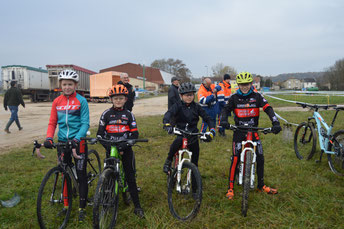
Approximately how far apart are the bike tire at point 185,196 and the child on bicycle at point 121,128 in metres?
0.50

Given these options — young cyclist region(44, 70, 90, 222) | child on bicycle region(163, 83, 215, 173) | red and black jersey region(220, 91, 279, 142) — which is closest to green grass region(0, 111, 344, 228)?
young cyclist region(44, 70, 90, 222)

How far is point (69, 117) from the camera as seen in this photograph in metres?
3.45

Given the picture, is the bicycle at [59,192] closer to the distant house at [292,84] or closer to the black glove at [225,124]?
the black glove at [225,124]

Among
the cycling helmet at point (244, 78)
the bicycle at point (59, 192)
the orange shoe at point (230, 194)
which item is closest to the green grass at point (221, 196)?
the orange shoe at point (230, 194)

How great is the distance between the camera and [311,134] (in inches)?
227

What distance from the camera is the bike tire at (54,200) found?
304cm

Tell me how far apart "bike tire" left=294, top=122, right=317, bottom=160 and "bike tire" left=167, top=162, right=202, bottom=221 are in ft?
11.5

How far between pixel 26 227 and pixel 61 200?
522 millimetres

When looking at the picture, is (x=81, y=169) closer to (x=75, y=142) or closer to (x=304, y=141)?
(x=75, y=142)

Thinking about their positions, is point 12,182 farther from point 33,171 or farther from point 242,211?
point 242,211

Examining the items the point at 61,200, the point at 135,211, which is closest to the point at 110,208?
the point at 135,211

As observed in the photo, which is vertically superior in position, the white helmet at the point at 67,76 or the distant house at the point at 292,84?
the distant house at the point at 292,84

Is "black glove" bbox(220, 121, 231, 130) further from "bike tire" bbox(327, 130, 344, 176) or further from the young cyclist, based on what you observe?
"bike tire" bbox(327, 130, 344, 176)

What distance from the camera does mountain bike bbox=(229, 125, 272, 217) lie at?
3488 millimetres
